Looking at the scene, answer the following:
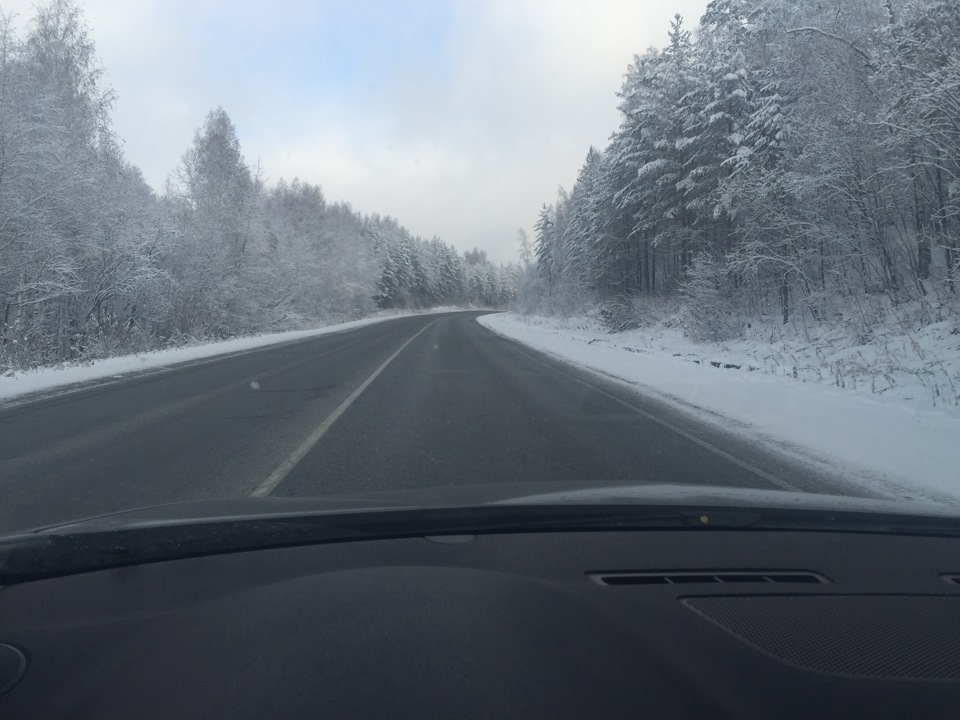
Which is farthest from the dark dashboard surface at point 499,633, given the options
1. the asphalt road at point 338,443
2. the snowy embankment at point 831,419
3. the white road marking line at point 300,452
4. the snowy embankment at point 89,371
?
the snowy embankment at point 89,371

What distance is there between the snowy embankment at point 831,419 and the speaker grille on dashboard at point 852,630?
3783mm

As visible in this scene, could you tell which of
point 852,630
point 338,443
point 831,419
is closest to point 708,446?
point 831,419

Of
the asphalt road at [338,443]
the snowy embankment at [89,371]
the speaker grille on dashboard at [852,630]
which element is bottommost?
the asphalt road at [338,443]

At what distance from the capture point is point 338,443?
326 inches

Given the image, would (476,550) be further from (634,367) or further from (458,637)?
(634,367)

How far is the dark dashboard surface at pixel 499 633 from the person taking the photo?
2.07 meters

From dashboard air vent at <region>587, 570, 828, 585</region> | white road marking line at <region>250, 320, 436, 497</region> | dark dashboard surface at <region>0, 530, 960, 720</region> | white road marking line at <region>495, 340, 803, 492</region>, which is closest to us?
dark dashboard surface at <region>0, 530, 960, 720</region>

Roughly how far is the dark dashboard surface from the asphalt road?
1.75 metres

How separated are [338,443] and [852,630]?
21.3 ft

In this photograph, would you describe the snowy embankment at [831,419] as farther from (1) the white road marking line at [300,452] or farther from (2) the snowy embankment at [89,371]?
(2) the snowy embankment at [89,371]

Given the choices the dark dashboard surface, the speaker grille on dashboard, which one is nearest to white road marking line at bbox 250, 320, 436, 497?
the dark dashboard surface

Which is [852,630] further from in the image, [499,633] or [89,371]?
[89,371]

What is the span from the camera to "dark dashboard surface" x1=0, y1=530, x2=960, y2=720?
207 centimetres

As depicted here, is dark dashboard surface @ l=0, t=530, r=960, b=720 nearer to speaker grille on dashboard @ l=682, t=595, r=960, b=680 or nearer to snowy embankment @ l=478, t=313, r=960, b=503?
speaker grille on dashboard @ l=682, t=595, r=960, b=680
